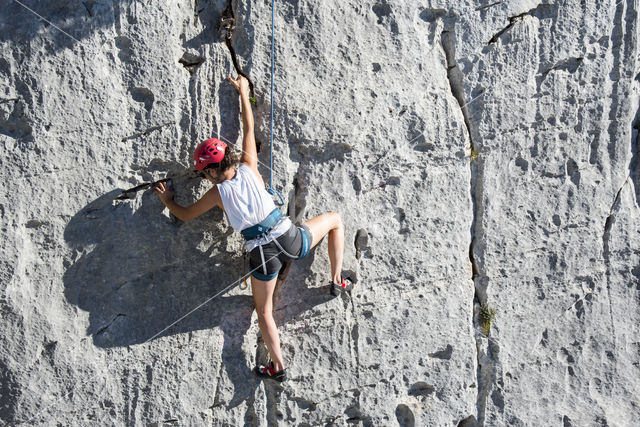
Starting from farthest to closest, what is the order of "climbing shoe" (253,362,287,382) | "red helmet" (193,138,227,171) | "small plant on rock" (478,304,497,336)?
"small plant on rock" (478,304,497,336)
"climbing shoe" (253,362,287,382)
"red helmet" (193,138,227,171)

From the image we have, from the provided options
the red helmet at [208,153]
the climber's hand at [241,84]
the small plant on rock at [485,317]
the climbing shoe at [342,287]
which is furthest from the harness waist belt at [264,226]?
the small plant on rock at [485,317]

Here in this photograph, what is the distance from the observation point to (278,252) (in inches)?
128

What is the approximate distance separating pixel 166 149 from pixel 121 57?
1.69 ft

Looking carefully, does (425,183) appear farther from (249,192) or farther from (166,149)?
(166,149)

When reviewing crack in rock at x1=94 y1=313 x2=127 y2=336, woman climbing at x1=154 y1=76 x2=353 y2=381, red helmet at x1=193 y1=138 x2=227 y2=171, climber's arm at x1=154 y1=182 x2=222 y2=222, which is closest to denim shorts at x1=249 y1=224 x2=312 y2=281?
woman climbing at x1=154 y1=76 x2=353 y2=381

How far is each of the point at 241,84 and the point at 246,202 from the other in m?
0.64

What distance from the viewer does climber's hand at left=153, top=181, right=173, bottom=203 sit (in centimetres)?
319

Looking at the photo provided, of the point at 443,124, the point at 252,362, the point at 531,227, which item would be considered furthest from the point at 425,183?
the point at 252,362

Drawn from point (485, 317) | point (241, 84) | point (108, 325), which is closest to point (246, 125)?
point (241, 84)

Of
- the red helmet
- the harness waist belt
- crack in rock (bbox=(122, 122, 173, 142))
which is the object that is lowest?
the harness waist belt

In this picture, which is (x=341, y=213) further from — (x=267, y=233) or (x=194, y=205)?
(x=194, y=205)

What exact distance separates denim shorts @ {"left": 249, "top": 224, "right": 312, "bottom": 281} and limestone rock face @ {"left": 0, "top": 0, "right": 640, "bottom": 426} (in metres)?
0.23

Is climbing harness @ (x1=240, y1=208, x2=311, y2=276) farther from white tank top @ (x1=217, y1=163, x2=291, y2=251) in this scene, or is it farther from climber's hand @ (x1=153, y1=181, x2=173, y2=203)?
climber's hand @ (x1=153, y1=181, x2=173, y2=203)

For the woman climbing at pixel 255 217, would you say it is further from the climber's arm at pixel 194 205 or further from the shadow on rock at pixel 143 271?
the shadow on rock at pixel 143 271
